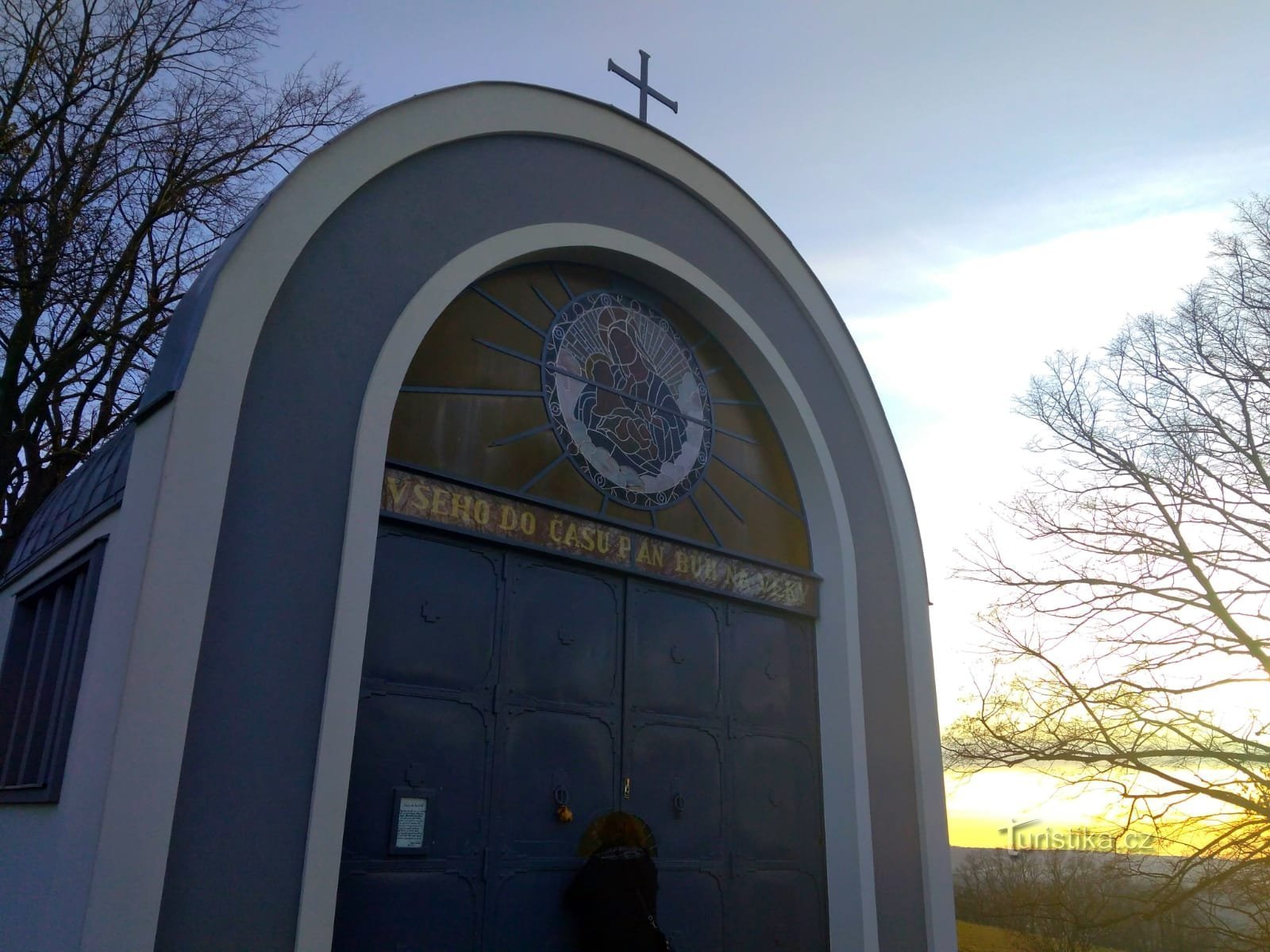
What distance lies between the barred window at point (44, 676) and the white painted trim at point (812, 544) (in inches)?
56.6

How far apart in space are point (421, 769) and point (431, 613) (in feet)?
3.07

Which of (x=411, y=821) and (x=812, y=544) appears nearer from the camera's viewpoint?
(x=411, y=821)

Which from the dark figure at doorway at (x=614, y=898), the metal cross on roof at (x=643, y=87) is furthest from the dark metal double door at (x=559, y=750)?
the metal cross on roof at (x=643, y=87)

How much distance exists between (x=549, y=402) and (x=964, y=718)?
28.0 ft

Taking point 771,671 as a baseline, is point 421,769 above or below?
below

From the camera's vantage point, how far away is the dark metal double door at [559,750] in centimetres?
602

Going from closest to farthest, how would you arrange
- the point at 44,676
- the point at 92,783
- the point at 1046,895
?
the point at 92,783, the point at 44,676, the point at 1046,895

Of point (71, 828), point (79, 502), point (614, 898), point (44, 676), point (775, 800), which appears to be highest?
point (79, 502)

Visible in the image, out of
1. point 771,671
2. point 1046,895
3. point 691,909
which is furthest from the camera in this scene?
point 1046,895

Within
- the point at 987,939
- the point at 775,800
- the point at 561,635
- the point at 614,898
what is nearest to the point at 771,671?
the point at 775,800

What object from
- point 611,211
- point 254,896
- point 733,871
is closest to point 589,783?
point 733,871

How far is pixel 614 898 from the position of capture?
6527mm

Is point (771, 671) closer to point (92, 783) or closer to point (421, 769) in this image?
point (421, 769)

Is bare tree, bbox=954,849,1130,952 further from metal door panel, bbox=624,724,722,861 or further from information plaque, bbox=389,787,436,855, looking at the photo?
information plaque, bbox=389,787,436,855
